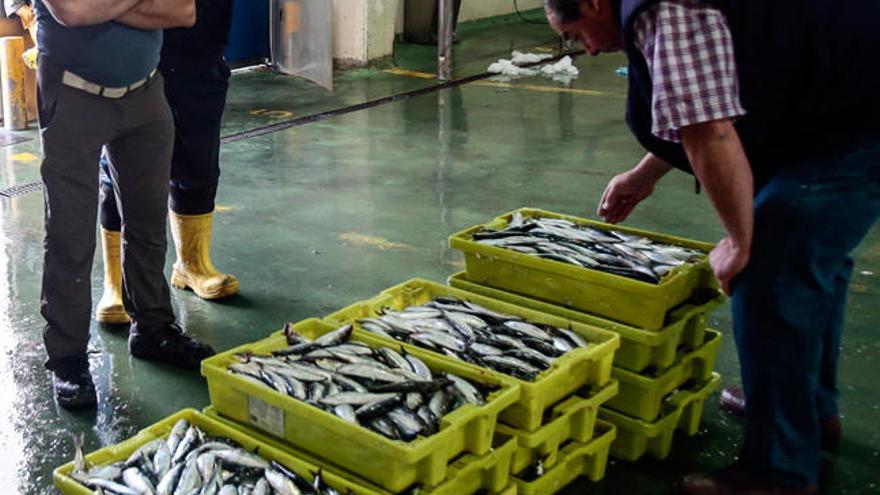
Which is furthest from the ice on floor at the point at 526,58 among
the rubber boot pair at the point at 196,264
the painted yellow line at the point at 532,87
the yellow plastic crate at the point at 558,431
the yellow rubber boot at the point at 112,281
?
the yellow plastic crate at the point at 558,431

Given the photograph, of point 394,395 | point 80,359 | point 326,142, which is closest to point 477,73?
point 326,142

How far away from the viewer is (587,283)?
3.64 metres

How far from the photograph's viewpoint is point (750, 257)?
121 inches

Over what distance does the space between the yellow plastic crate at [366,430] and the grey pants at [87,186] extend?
982mm

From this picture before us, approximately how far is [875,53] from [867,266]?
9.38 feet

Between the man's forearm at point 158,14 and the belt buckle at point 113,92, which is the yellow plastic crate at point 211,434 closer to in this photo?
the belt buckle at point 113,92

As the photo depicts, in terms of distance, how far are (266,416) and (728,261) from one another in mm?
1450

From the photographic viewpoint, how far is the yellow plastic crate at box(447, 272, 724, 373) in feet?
11.5

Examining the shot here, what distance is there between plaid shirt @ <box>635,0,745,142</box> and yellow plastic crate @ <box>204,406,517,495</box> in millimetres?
1065

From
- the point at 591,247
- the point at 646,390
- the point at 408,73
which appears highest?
the point at 591,247

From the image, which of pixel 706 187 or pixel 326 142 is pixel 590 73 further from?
pixel 706 187

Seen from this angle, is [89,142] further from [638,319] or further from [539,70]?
[539,70]

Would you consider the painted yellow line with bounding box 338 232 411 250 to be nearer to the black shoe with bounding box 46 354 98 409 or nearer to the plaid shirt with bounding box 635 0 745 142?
the black shoe with bounding box 46 354 98 409

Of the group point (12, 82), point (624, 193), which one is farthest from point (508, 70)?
point (624, 193)
